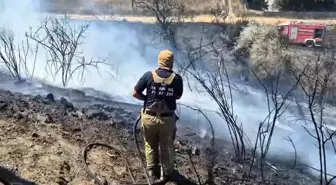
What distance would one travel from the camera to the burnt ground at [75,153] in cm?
588

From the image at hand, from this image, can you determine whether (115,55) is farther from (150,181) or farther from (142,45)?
(150,181)

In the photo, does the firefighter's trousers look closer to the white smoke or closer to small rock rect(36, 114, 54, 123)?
small rock rect(36, 114, 54, 123)

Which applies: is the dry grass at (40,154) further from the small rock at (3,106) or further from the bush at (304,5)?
the bush at (304,5)

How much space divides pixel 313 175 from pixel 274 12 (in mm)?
23722

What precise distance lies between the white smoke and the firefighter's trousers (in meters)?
5.87

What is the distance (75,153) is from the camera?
21.2ft

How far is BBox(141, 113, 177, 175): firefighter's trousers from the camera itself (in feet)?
19.2

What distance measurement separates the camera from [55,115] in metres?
8.38

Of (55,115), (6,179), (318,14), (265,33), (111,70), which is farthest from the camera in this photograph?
(318,14)

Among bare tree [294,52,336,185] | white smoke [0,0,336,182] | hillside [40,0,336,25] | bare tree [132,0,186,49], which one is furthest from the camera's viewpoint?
hillside [40,0,336,25]

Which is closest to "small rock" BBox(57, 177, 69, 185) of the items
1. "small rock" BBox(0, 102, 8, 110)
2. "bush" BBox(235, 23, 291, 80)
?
"small rock" BBox(0, 102, 8, 110)

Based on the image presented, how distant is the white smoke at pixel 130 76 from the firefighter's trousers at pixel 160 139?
587 cm

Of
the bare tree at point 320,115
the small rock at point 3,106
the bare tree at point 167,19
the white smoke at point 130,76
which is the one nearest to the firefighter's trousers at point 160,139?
the bare tree at point 320,115

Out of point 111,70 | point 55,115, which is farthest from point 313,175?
point 111,70
